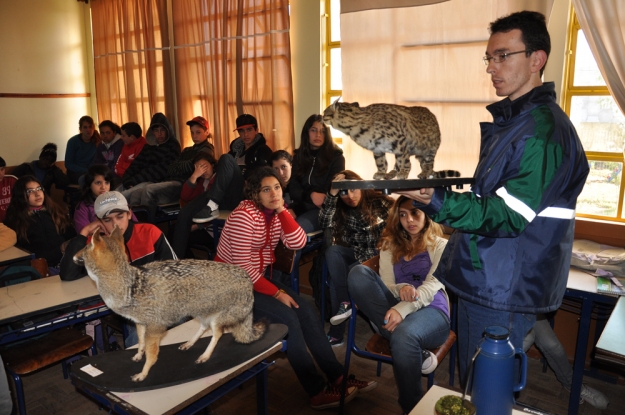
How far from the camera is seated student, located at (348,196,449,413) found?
2260 mm

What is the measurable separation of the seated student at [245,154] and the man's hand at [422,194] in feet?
10.2

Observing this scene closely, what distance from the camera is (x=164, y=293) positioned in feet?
5.08

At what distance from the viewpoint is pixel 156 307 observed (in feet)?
5.02

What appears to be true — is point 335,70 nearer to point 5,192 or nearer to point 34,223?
point 34,223

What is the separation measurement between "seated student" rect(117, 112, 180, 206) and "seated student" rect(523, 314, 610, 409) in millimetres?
4009

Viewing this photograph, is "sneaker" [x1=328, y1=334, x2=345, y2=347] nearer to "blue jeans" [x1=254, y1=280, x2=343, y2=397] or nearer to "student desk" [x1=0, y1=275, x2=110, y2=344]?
"blue jeans" [x1=254, y1=280, x2=343, y2=397]

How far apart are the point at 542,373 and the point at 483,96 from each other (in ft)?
6.16

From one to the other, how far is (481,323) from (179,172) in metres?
4.09

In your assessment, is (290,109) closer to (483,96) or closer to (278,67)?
(278,67)

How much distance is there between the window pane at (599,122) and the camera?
312 cm

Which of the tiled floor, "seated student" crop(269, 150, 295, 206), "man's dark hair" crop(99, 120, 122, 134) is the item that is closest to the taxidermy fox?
the tiled floor

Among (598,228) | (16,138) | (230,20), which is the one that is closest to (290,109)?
(230,20)

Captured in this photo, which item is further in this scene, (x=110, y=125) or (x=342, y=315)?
(x=110, y=125)

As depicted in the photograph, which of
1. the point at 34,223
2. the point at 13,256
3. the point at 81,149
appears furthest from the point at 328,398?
the point at 81,149
